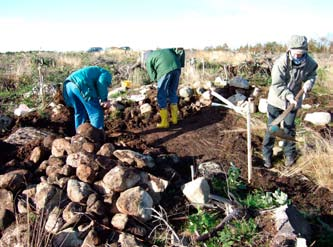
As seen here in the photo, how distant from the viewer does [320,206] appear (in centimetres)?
372

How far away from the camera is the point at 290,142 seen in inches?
180

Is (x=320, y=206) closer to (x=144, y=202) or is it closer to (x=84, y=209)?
(x=144, y=202)

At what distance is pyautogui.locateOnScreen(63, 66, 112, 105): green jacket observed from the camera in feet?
17.0

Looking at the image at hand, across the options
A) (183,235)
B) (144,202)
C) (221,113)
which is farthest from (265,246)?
(221,113)

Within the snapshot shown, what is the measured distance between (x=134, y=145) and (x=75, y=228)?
1.79m

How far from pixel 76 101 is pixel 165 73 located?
54.9 inches

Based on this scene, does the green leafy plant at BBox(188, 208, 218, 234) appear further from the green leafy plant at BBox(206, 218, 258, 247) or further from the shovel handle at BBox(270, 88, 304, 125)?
the shovel handle at BBox(270, 88, 304, 125)

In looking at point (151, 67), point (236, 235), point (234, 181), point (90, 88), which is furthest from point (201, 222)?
point (151, 67)

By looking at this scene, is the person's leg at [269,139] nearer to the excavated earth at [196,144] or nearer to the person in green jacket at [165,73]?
the excavated earth at [196,144]

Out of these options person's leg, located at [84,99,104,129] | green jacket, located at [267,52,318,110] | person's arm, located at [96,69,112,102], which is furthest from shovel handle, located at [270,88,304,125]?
person's leg, located at [84,99,104,129]

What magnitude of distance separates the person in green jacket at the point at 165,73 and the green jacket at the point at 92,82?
3.07 feet

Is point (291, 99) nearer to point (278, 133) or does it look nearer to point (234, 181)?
point (278, 133)

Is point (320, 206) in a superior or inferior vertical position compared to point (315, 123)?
inferior

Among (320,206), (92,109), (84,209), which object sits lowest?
(320,206)
